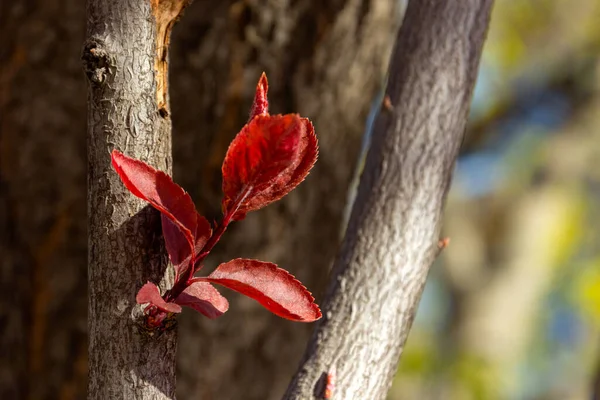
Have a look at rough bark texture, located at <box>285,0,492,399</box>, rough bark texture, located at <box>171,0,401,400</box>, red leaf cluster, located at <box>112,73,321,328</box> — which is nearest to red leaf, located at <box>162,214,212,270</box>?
red leaf cluster, located at <box>112,73,321,328</box>

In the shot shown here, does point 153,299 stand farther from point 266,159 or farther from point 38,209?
point 38,209

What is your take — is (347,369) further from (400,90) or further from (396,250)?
(400,90)

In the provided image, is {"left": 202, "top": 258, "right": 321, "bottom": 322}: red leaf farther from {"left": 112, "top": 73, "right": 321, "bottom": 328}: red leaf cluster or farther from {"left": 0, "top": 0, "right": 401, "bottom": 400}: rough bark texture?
{"left": 0, "top": 0, "right": 401, "bottom": 400}: rough bark texture

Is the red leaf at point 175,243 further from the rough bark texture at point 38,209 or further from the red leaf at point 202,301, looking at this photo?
the rough bark texture at point 38,209

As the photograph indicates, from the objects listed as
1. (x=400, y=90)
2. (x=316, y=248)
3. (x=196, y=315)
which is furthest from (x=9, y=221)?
(x=400, y=90)

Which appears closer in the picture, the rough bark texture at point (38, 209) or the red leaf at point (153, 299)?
the red leaf at point (153, 299)

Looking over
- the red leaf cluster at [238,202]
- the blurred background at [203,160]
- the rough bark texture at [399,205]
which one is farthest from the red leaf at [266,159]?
the blurred background at [203,160]

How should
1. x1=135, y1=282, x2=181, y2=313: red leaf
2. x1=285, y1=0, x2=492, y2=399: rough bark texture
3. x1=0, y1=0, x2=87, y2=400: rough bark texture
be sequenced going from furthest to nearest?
x1=0, y1=0, x2=87, y2=400: rough bark texture, x1=285, y1=0, x2=492, y2=399: rough bark texture, x1=135, y1=282, x2=181, y2=313: red leaf
